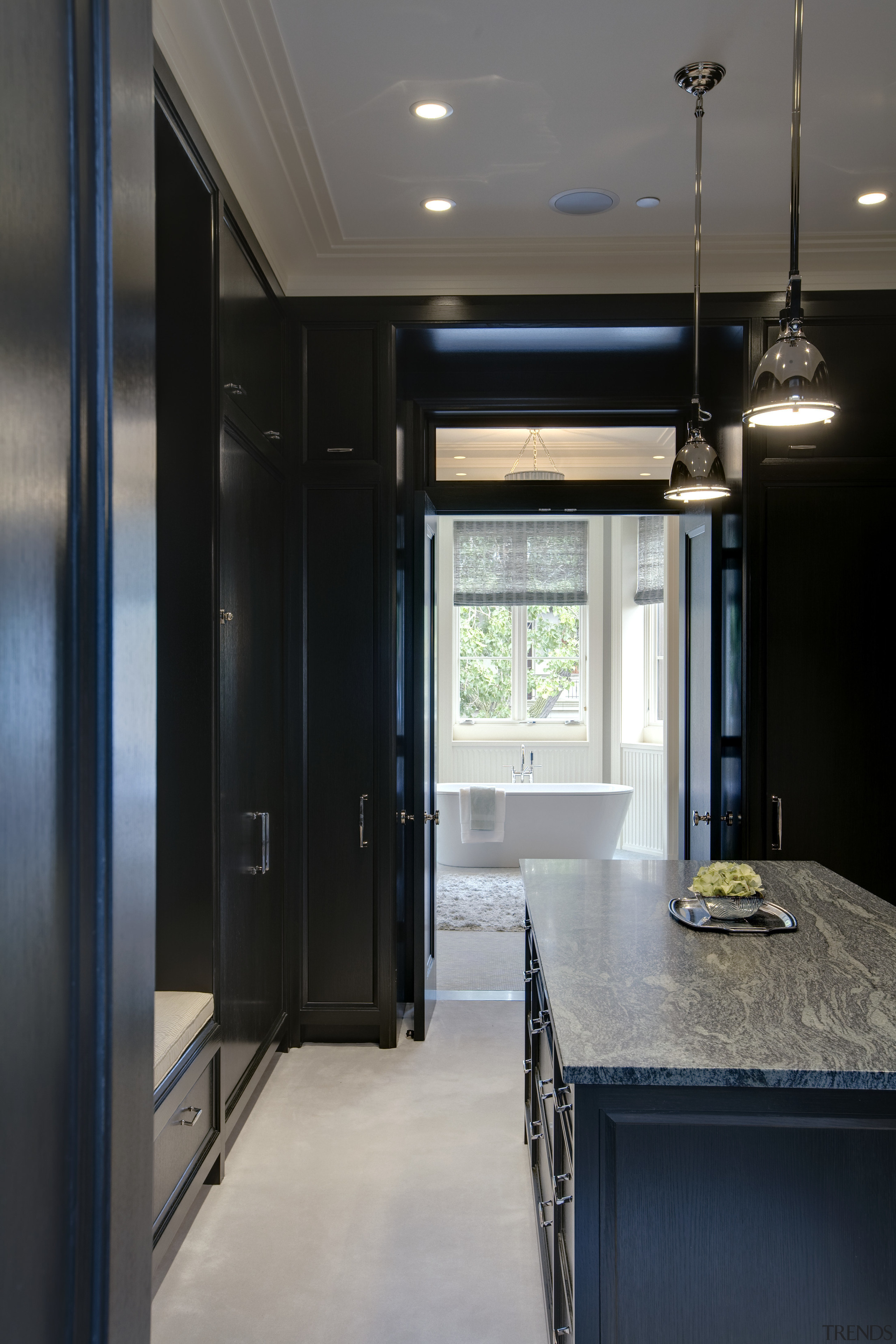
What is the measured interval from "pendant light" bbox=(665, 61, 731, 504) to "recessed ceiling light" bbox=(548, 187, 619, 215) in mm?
523

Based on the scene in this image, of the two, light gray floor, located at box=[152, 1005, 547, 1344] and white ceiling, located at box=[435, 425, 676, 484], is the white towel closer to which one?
white ceiling, located at box=[435, 425, 676, 484]

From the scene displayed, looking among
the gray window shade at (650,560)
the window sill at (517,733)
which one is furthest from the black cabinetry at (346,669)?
the window sill at (517,733)

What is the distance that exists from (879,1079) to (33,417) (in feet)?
4.69

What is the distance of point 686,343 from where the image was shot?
12.7ft

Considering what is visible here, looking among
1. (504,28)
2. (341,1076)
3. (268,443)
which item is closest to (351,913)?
(341,1076)

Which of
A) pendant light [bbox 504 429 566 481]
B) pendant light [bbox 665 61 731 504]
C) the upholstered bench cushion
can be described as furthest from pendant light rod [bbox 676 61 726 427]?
pendant light [bbox 504 429 566 481]

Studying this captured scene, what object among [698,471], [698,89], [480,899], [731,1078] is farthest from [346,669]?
[480,899]

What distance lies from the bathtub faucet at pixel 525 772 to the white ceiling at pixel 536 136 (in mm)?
4797

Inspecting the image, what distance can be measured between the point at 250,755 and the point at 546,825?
4.21 meters

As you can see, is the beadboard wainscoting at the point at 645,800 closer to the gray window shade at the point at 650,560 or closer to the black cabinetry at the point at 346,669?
the gray window shade at the point at 650,560

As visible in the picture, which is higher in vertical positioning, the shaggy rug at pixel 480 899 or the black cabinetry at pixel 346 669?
the black cabinetry at pixel 346 669

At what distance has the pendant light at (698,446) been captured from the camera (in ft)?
8.34

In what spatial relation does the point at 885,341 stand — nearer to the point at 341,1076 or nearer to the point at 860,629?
the point at 860,629

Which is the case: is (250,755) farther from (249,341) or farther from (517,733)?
(517,733)
